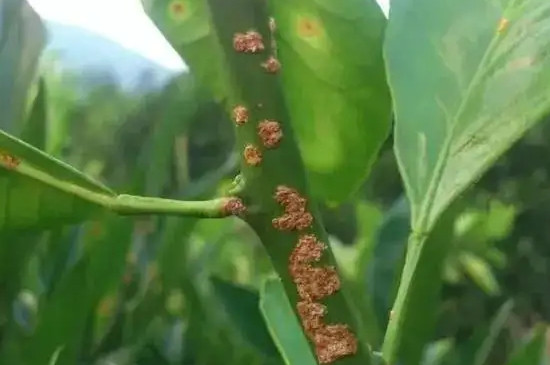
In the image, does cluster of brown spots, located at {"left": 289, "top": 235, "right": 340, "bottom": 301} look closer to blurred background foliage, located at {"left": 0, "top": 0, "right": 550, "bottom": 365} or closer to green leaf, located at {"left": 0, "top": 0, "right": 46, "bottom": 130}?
blurred background foliage, located at {"left": 0, "top": 0, "right": 550, "bottom": 365}

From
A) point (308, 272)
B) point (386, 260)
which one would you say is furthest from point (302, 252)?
point (386, 260)

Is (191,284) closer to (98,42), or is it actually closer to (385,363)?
(385,363)

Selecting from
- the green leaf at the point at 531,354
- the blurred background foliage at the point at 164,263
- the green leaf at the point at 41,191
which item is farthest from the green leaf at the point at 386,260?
the green leaf at the point at 41,191

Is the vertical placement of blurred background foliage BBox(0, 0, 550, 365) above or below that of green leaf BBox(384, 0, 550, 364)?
below

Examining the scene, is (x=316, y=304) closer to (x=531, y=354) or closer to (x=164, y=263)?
(x=531, y=354)

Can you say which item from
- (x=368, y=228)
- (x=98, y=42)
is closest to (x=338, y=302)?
(x=368, y=228)

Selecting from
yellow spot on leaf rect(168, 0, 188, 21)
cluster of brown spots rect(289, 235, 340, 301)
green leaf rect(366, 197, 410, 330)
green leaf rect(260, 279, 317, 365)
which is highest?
yellow spot on leaf rect(168, 0, 188, 21)

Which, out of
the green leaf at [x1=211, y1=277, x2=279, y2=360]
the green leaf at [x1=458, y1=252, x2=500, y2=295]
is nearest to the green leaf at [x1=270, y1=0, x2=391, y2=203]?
the green leaf at [x1=211, y1=277, x2=279, y2=360]

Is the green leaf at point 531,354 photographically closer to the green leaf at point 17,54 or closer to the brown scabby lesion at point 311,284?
the brown scabby lesion at point 311,284
